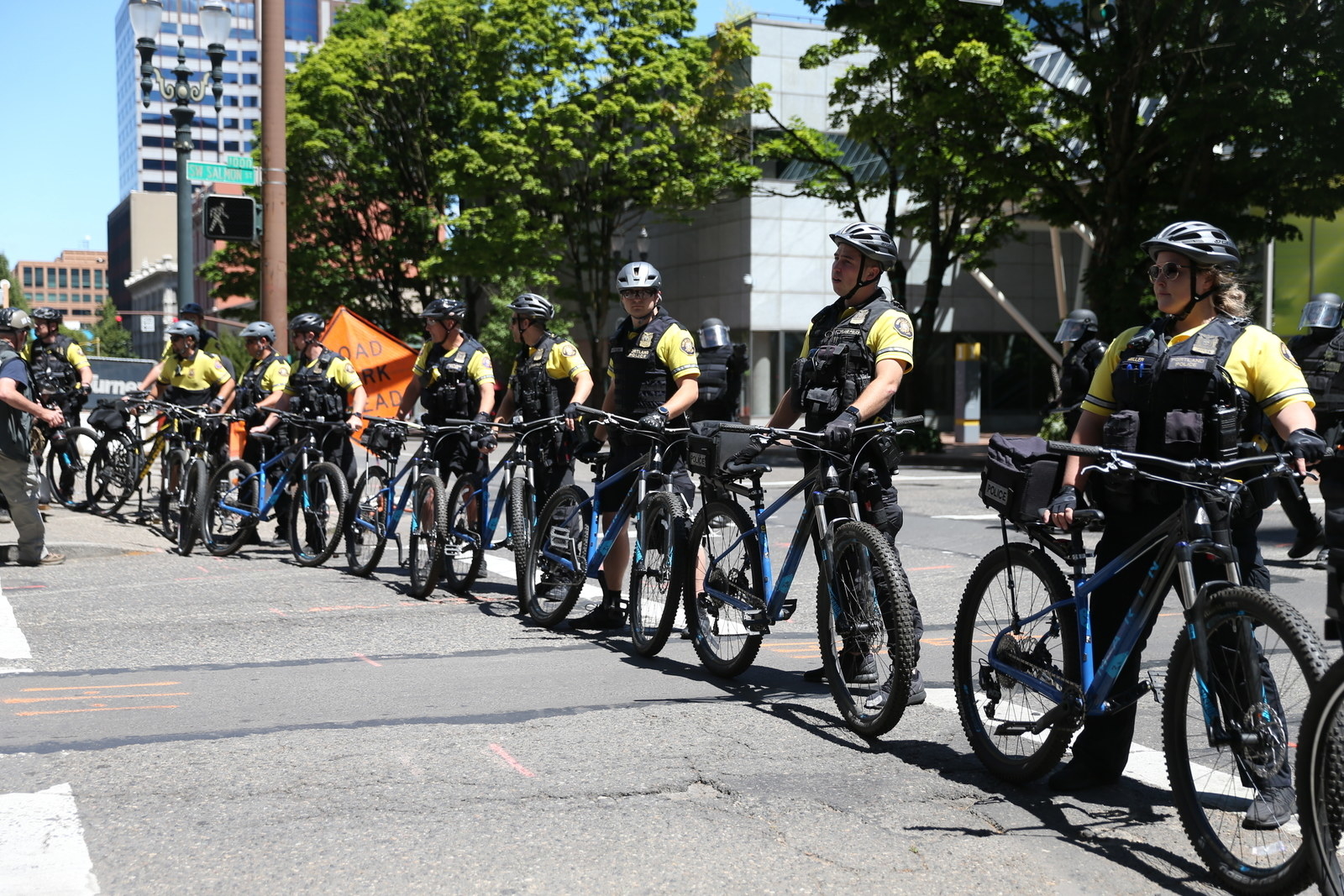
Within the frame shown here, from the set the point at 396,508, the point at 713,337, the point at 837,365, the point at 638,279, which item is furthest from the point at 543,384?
the point at 837,365

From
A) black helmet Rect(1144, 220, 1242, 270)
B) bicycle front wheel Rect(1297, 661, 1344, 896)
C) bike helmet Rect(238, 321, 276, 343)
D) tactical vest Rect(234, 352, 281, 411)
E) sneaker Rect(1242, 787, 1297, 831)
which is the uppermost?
black helmet Rect(1144, 220, 1242, 270)

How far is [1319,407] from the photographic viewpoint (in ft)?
33.5

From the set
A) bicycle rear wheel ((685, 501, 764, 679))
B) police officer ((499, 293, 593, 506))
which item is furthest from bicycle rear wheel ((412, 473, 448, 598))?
bicycle rear wheel ((685, 501, 764, 679))

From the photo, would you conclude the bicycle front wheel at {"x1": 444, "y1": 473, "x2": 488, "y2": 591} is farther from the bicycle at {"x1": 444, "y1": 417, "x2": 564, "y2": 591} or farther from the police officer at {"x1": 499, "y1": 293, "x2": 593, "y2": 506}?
the police officer at {"x1": 499, "y1": 293, "x2": 593, "y2": 506}

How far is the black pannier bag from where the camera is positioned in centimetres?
482

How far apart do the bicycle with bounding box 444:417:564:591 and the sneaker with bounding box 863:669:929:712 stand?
3.32 meters

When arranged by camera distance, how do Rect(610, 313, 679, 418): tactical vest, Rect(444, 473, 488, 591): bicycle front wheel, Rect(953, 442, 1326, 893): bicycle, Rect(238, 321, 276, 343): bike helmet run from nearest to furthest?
1. Rect(953, 442, 1326, 893): bicycle
2. Rect(610, 313, 679, 418): tactical vest
3. Rect(444, 473, 488, 591): bicycle front wheel
4. Rect(238, 321, 276, 343): bike helmet

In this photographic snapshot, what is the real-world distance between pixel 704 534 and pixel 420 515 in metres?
3.35

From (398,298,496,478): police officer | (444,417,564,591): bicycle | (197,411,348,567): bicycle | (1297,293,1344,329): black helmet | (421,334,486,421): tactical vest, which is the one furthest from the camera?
(1297,293,1344,329): black helmet

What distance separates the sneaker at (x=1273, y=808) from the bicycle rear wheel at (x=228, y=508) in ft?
29.2

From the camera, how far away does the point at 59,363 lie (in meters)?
15.3

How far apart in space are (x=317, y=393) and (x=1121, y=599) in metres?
7.99

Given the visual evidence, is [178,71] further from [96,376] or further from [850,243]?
[850,243]

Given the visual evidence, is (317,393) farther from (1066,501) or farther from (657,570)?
(1066,501)
